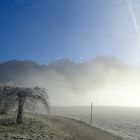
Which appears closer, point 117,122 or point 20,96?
point 20,96

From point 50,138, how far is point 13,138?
2562 mm

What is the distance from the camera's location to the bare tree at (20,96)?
813 inches

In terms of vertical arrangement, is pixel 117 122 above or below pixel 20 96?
below

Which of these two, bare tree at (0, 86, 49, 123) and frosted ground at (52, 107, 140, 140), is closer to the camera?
bare tree at (0, 86, 49, 123)

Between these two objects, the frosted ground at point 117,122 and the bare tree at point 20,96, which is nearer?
the bare tree at point 20,96

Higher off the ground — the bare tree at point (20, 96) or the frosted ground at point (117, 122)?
the bare tree at point (20, 96)

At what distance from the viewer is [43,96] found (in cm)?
2145

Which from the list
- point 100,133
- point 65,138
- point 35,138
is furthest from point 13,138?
point 100,133

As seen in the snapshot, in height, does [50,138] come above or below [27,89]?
below

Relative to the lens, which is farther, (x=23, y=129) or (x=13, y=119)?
(x=13, y=119)

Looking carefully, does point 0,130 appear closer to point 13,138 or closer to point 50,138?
point 13,138

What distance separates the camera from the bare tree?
20.6m

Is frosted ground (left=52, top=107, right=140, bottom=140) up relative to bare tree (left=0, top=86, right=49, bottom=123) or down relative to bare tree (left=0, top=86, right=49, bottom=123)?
down

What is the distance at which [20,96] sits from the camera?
2064 cm
